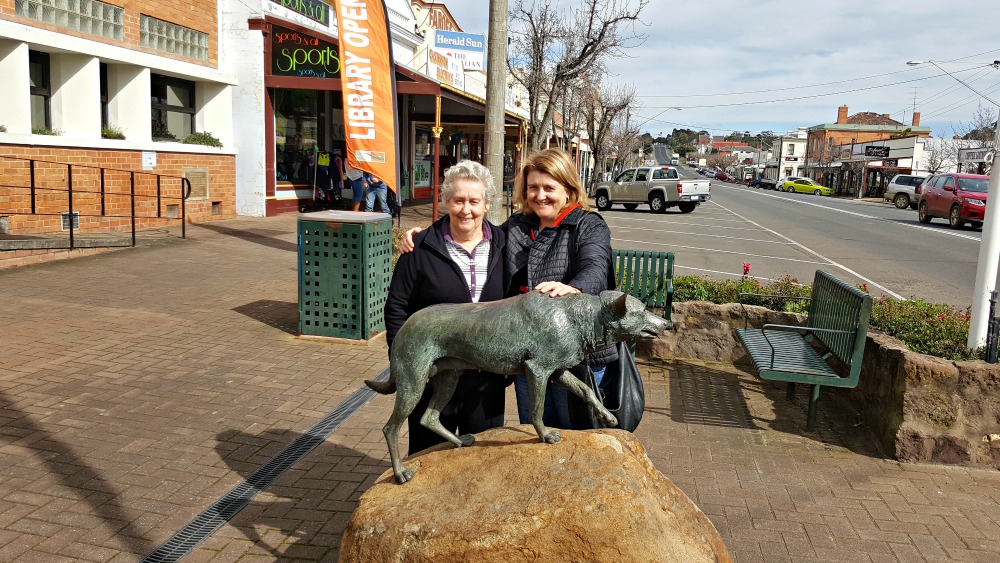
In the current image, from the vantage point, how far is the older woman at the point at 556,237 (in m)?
3.20

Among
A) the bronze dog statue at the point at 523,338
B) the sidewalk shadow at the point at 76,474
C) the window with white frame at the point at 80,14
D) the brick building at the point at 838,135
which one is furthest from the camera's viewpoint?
the brick building at the point at 838,135

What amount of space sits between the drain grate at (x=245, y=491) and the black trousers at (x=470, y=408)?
1.21 m

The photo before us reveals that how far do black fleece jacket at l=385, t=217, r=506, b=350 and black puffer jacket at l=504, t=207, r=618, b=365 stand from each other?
0.24 feet

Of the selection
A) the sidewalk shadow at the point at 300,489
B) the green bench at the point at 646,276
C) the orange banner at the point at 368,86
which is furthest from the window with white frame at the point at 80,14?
the green bench at the point at 646,276

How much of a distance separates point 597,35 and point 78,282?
14869mm

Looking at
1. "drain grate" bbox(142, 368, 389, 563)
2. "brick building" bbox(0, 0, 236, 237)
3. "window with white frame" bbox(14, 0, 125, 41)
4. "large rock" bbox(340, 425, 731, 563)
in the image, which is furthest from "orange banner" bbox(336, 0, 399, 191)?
"large rock" bbox(340, 425, 731, 563)

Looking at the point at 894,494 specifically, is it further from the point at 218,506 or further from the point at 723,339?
the point at 218,506

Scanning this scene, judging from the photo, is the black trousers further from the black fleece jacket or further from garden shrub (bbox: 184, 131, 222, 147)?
garden shrub (bbox: 184, 131, 222, 147)

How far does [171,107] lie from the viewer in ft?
51.9

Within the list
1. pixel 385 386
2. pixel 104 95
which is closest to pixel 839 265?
pixel 385 386

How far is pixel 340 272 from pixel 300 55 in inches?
434

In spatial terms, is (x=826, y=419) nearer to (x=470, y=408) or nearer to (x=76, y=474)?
(x=470, y=408)

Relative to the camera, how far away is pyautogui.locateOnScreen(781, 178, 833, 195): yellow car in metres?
60.7

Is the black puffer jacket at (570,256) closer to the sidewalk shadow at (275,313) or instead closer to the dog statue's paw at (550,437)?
the dog statue's paw at (550,437)
